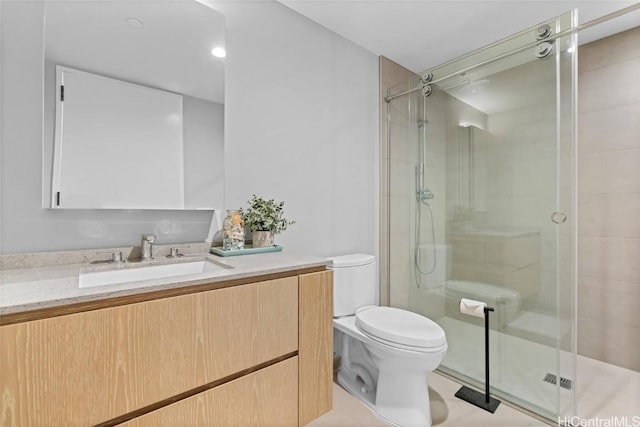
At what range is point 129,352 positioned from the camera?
0.89 metres

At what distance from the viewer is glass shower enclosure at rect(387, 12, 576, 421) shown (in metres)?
1.62

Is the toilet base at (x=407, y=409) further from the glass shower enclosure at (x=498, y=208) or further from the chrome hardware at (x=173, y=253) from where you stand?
the chrome hardware at (x=173, y=253)

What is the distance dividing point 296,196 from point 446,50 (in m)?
1.65

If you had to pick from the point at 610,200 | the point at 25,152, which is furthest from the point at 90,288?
the point at 610,200

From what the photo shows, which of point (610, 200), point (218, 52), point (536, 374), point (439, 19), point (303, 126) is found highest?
point (439, 19)

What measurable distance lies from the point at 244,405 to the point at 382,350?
2.36 feet

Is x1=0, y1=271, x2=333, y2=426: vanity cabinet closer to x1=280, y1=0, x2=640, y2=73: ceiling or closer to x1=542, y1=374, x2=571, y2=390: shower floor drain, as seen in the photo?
x1=542, y1=374, x2=571, y2=390: shower floor drain

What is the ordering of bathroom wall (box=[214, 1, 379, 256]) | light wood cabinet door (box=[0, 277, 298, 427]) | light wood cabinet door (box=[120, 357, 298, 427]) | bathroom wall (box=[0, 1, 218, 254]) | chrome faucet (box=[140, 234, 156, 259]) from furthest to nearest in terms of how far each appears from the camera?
bathroom wall (box=[214, 1, 379, 256]) < chrome faucet (box=[140, 234, 156, 259]) < bathroom wall (box=[0, 1, 218, 254]) < light wood cabinet door (box=[120, 357, 298, 427]) < light wood cabinet door (box=[0, 277, 298, 427])

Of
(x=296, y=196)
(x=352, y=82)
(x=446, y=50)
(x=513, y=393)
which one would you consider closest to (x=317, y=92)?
(x=352, y=82)

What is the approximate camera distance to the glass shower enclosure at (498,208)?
1.62 meters

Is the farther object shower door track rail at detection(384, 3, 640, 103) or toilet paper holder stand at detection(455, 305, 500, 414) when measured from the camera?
toilet paper holder stand at detection(455, 305, 500, 414)

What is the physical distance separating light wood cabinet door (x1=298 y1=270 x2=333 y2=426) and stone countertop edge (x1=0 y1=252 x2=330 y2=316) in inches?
3.7

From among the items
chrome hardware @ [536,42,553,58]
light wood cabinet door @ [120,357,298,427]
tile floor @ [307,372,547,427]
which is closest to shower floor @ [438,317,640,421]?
tile floor @ [307,372,547,427]

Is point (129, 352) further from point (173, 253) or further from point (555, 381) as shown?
point (555, 381)
